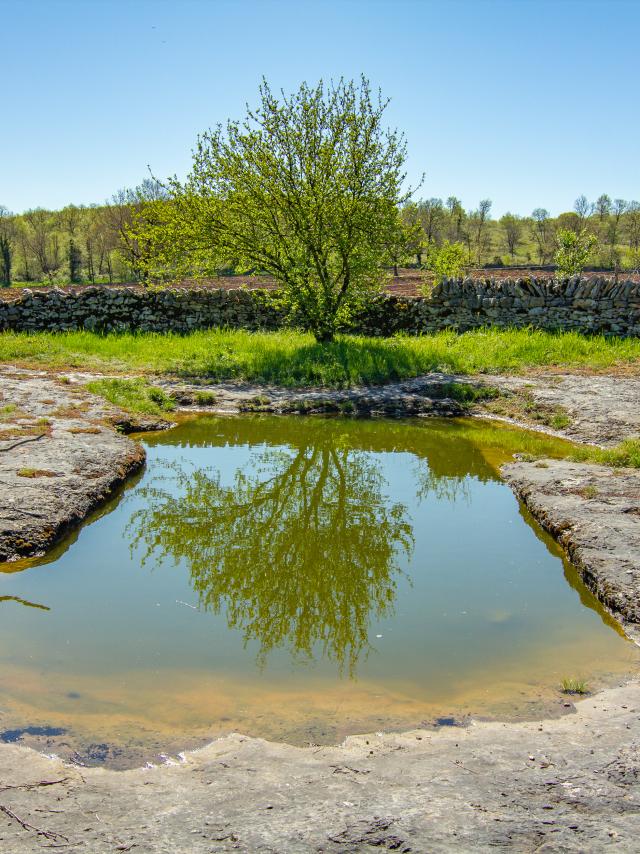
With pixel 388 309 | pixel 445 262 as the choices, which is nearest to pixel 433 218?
pixel 445 262

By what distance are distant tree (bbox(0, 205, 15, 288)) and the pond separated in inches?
2636

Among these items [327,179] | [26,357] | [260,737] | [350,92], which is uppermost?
[350,92]

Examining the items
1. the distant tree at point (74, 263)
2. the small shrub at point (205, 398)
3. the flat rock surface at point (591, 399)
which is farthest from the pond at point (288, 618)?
the distant tree at point (74, 263)

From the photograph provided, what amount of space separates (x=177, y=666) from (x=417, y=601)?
6.68 ft

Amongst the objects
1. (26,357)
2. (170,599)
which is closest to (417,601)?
(170,599)

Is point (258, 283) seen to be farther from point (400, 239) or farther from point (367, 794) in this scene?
point (367, 794)

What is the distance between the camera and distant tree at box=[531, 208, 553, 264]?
86.4 meters

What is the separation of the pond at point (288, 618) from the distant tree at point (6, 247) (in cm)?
6695

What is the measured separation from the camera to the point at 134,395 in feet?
44.5

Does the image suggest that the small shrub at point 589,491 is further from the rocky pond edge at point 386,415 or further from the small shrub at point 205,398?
the small shrub at point 205,398

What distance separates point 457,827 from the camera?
293 cm

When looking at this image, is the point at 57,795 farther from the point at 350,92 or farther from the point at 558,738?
the point at 350,92

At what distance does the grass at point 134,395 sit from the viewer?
1293cm

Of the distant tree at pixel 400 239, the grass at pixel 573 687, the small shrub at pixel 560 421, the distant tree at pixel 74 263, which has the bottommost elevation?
the grass at pixel 573 687
